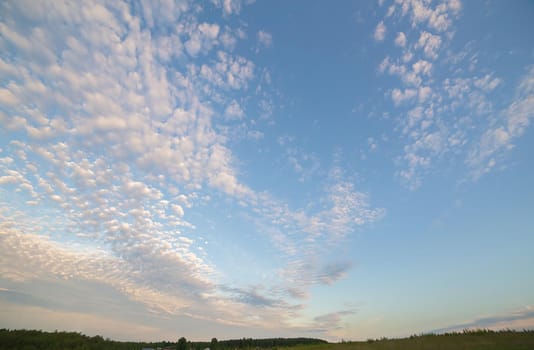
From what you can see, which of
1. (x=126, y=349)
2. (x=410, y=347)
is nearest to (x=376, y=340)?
(x=410, y=347)

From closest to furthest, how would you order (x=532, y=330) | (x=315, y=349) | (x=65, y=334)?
(x=65, y=334)
(x=532, y=330)
(x=315, y=349)

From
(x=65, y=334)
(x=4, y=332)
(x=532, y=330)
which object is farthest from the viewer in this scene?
(x=532, y=330)

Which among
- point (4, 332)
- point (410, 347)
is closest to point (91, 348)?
point (4, 332)

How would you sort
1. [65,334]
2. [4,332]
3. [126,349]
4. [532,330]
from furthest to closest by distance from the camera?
[532,330] < [126,349] < [65,334] < [4,332]

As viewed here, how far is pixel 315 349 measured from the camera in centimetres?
2644

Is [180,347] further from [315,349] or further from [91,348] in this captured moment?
[91,348]

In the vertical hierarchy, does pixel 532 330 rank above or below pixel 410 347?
above

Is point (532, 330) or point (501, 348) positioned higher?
point (532, 330)

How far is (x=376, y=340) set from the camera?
26.6 m

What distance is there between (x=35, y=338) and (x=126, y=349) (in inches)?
216

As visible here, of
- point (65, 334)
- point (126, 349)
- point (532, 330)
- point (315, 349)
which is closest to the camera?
point (65, 334)

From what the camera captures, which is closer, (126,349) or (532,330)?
(126,349)

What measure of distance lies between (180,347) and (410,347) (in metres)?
26.2

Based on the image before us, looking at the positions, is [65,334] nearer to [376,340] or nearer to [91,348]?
[91,348]
